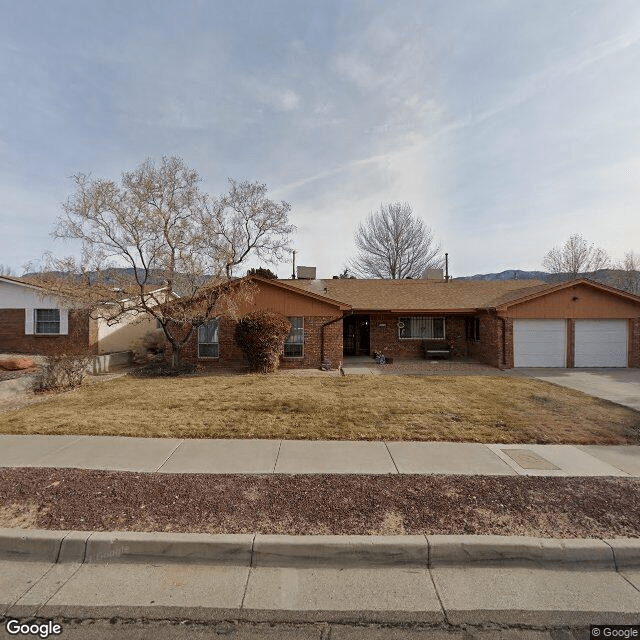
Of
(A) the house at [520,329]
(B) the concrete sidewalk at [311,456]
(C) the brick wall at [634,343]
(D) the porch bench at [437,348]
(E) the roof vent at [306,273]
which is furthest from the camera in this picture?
(E) the roof vent at [306,273]

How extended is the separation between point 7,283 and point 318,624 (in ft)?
70.8

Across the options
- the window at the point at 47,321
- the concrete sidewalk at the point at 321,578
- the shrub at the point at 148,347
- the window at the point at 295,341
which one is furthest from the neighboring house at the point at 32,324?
the concrete sidewalk at the point at 321,578

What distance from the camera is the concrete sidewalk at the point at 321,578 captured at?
8.87 feet

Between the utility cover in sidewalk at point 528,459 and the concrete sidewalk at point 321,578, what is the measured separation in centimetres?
184

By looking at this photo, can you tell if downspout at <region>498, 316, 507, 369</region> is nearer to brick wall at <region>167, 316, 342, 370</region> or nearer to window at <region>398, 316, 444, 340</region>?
window at <region>398, 316, 444, 340</region>

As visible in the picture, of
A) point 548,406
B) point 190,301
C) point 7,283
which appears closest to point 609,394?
point 548,406

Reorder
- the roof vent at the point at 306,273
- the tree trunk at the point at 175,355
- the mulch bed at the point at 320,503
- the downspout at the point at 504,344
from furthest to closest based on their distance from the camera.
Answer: the roof vent at the point at 306,273 < the downspout at the point at 504,344 < the tree trunk at the point at 175,355 < the mulch bed at the point at 320,503

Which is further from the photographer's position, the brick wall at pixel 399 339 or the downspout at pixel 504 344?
the brick wall at pixel 399 339

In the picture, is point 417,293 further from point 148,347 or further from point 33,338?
point 33,338

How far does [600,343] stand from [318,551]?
656 inches

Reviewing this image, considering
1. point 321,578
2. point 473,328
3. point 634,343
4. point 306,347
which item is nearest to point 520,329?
point 473,328

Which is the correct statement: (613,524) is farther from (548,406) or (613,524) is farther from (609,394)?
(609,394)

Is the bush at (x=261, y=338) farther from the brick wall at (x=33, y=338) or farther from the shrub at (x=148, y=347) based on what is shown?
the brick wall at (x=33, y=338)

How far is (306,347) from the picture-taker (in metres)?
14.8
